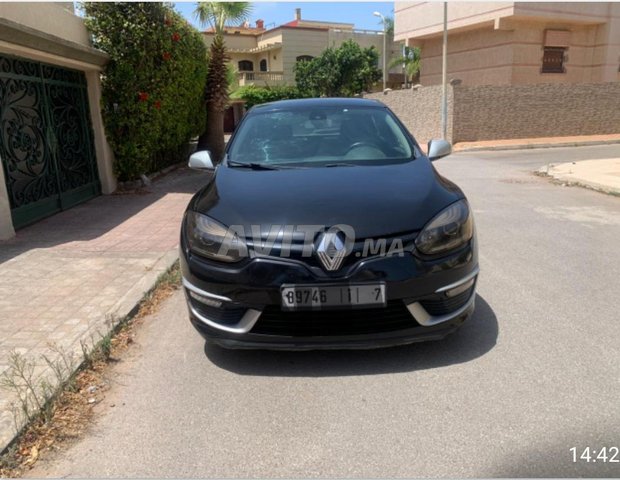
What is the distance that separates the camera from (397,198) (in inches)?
122

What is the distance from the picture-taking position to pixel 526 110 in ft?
66.2

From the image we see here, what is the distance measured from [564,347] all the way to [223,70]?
14.3m

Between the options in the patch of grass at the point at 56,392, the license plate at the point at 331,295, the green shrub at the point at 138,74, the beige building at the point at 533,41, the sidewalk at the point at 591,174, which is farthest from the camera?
the beige building at the point at 533,41

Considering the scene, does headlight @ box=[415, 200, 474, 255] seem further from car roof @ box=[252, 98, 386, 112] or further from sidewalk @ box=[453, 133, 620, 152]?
sidewalk @ box=[453, 133, 620, 152]

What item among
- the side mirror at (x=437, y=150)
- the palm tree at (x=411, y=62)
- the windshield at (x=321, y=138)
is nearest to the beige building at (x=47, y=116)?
the windshield at (x=321, y=138)

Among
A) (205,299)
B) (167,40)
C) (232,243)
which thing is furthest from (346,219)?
(167,40)

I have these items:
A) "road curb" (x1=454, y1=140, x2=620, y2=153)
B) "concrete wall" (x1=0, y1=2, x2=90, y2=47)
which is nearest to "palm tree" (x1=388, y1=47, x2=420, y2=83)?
"road curb" (x1=454, y1=140, x2=620, y2=153)

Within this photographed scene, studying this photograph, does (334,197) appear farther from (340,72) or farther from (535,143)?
(340,72)

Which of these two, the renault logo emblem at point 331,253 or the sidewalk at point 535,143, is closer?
the renault logo emblem at point 331,253

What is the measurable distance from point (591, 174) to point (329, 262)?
990 cm

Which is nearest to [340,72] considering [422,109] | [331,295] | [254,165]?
[422,109]

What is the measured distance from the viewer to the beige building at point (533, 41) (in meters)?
23.4
